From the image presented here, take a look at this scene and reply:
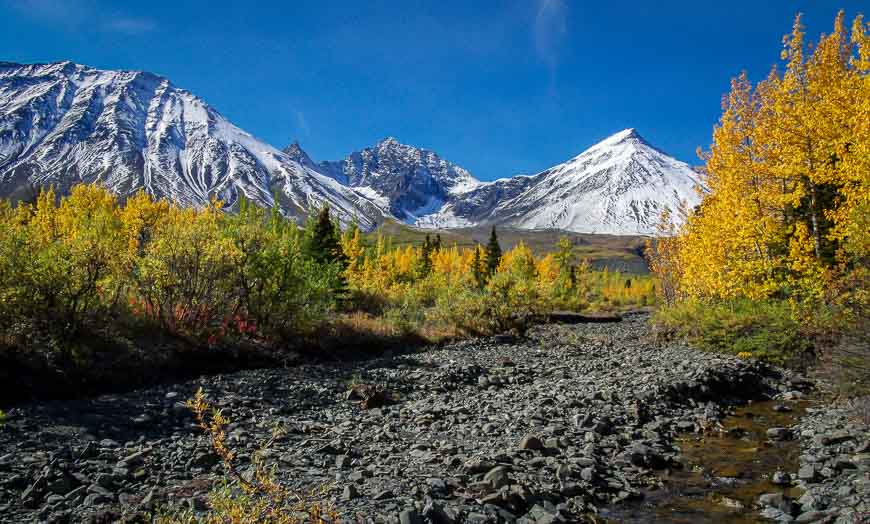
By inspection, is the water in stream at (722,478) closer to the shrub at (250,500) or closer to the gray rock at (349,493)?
the gray rock at (349,493)

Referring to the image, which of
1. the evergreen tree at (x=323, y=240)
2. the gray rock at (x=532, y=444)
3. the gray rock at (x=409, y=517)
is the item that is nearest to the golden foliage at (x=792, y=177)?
the gray rock at (x=532, y=444)

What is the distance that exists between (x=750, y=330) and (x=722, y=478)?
36.0 feet

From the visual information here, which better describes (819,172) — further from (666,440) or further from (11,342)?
(11,342)

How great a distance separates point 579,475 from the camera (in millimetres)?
7270

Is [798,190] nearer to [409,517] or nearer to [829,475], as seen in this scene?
[829,475]

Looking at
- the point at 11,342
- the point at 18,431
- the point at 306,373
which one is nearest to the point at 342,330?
the point at 306,373

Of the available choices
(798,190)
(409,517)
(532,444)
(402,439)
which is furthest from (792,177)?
(409,517)

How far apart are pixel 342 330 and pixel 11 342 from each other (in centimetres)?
Result: 1062

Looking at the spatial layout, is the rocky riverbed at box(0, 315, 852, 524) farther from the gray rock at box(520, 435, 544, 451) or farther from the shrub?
the shrub

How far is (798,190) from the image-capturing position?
1330 cm

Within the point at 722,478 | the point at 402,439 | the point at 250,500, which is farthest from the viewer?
the point at 402,439

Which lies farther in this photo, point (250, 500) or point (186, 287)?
point (186, 287)

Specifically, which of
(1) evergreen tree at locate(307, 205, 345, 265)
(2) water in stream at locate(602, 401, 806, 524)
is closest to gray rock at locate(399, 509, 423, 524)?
(2) water in stream at locate(602, 401, 806, 524)

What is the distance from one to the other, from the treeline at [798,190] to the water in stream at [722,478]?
9.61 ft
